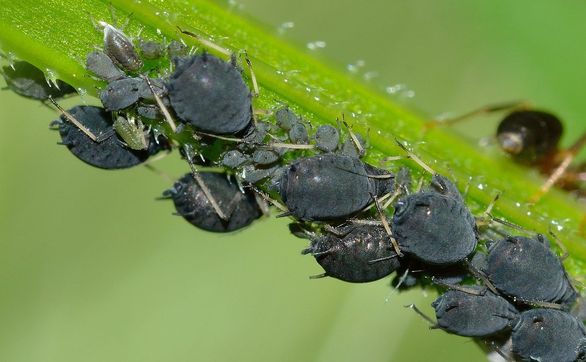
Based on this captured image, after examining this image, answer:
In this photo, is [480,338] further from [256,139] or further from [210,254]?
[210,254]

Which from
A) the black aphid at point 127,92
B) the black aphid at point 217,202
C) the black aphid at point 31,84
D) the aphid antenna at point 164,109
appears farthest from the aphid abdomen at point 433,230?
the black aphid at point 31,84

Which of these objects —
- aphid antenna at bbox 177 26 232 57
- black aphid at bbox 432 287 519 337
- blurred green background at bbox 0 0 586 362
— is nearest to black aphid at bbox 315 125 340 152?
aphid antenna at bbox 177 26 232 57

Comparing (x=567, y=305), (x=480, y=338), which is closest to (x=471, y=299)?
(x=480, y=338)

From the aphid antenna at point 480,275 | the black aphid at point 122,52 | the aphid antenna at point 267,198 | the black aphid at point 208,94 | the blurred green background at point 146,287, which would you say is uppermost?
the black aphid at point 208,94

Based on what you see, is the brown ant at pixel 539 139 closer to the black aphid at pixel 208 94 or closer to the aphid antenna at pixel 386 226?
the aphid antenna at pixel 386 226

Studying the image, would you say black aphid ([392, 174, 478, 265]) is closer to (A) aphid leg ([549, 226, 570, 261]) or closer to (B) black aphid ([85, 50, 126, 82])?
(A) aphid leg ([549, 226, 570, 261])

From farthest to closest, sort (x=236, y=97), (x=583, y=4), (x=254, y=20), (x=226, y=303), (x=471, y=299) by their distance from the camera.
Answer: (x=583, y=4)
(x=226, y=303)
(x=254, y=20)
(x=471, y=299)
(x=236, y=97)
